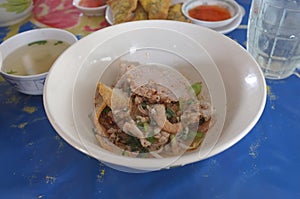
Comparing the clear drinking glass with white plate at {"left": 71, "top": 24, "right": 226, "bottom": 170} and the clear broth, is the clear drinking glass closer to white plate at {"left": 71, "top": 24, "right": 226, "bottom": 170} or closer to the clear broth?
white plate at {"left": 71, "top": 24, "right": 226, "bottom": 170}

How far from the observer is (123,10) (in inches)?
42.9

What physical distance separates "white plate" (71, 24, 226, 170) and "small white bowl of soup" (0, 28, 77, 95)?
134 millimetres

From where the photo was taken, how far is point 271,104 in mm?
854

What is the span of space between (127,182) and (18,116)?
1.25 feet

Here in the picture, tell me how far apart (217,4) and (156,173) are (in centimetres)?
76

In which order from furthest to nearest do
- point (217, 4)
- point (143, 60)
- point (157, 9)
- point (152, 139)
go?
point (217, 4)
point (157, 9)
point (143, 60)
point (152, 139)

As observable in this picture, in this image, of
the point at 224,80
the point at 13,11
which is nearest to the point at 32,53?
the point at 13,11

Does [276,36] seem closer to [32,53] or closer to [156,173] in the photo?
[156,173]

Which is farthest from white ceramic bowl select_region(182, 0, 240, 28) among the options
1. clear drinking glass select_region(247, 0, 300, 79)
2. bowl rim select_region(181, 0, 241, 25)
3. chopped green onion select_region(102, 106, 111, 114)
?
chopped green onion select_region(102, 106, 111, 114)

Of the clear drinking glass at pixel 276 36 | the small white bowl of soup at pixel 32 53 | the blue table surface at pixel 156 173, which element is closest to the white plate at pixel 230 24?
the clear drinking glass at pixel 276 36

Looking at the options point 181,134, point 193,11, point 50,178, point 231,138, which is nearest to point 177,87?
point 181,134

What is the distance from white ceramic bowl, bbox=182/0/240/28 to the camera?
3.45 ft

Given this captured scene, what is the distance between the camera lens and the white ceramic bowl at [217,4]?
105 centimetres

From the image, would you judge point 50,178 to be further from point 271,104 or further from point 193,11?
point 193,11
